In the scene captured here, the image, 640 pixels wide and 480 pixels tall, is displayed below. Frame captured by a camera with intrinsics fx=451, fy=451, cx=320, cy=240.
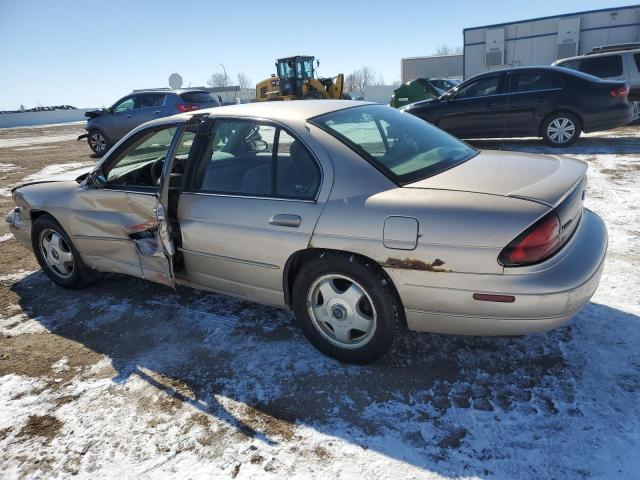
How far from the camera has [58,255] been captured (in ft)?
13.5

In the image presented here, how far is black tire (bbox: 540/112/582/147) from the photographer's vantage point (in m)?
8.69

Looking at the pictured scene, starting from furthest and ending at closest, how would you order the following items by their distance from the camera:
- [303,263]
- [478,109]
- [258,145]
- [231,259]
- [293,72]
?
[293,72] < [478,109] < [258,145] < [231,259] < [303,263]

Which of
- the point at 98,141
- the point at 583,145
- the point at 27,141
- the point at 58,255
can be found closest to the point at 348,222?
the point at 58,255

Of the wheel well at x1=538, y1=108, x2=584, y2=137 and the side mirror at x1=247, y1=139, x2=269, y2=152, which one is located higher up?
the side mirror at x1=247, y1=139, x2=269, y2=152

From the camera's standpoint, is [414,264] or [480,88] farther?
[480,88]

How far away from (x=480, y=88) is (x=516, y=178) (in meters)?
7.87

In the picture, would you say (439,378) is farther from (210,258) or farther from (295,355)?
(210,258)

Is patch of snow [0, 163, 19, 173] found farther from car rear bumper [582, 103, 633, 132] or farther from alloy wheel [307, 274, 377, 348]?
car rear bumper [582, 103, 633, 132]

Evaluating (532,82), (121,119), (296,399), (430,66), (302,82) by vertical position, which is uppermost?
(430,66)

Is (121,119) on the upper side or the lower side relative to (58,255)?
upper

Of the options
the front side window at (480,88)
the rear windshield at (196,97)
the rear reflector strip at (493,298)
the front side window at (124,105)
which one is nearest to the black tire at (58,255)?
the rear reflector strip at (493,298)

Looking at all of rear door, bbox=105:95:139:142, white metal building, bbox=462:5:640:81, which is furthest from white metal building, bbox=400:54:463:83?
rear door, bbox=105:95:139:142

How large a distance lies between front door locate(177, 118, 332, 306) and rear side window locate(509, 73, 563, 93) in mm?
7635

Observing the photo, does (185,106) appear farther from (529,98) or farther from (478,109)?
(529,98)
